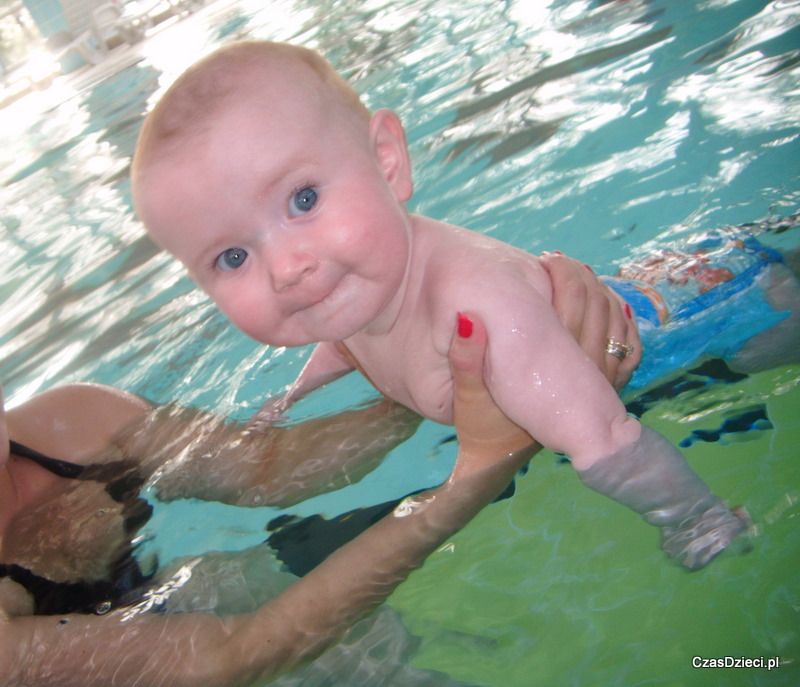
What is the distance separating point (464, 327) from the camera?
5.77 feet

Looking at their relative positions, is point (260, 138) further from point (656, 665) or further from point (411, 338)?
point (656, 665)

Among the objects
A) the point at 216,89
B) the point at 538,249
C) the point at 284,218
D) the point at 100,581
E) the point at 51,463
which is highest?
the point at 216,89

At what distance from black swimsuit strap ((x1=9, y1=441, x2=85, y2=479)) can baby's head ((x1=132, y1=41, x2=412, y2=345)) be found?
0.90 metres

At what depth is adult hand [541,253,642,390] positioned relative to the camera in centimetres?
191

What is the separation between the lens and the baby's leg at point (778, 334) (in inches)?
84.9

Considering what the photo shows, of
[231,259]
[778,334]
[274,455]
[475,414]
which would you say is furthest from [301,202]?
[778,334]

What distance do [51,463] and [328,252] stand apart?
1.24m

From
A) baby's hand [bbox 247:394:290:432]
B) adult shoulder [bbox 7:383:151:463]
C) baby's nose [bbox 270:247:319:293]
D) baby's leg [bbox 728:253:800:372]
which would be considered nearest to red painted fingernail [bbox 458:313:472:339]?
baby's nose [bbox 270:247:319:293]

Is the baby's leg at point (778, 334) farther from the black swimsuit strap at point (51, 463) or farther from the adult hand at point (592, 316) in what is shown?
the black swimsuit strap at point (51, 463)

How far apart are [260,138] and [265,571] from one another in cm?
121

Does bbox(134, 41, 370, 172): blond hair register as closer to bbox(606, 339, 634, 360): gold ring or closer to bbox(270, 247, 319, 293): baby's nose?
bbox(270, 247, 319, 293): baby's nose

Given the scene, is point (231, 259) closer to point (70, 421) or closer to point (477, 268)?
point (477, 268)

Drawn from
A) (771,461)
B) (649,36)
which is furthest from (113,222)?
(771,461)

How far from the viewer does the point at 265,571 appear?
2195 millimetres
